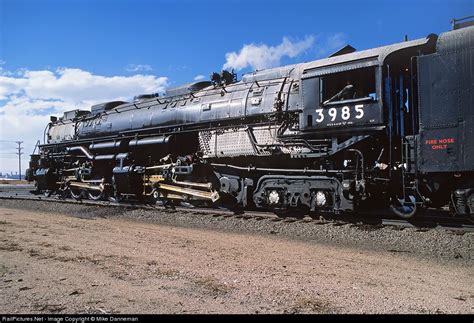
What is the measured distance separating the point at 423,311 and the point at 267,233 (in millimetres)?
5469

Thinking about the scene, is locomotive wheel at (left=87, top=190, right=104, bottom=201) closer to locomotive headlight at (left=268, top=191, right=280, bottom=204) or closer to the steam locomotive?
→ the steam locomotive

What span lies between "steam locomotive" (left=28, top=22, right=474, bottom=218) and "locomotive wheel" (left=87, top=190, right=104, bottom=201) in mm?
1432

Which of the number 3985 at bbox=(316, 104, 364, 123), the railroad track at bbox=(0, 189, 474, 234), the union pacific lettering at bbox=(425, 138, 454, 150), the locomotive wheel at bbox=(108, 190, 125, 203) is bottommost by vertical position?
the railroad track at bbox=(0, 189, 474, 234)

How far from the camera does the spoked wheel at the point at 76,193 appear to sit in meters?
18.0

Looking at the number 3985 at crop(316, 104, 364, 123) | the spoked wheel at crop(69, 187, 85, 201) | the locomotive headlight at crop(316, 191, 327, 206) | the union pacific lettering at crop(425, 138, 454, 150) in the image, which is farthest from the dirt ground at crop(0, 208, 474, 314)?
the spoked wheel at crop(69, 187, 85, 201)

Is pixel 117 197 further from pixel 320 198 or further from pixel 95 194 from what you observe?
pixel 320 198

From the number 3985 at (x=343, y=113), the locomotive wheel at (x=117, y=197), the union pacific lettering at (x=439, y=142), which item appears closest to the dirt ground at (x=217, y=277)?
the union pacific lettering at (x=439, y=142)

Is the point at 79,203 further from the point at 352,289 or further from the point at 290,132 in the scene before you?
the point at 352,289

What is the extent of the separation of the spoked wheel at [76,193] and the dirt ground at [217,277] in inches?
366

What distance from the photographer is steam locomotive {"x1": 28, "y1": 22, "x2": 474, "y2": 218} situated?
8.13 m

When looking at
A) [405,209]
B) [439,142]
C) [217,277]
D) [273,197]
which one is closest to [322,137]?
[273,197]

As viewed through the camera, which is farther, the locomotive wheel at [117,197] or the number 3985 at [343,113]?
the locomotive wheel at [117,197]

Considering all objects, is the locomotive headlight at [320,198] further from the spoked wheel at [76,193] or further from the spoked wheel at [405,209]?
the spoked wheel at [76,193]

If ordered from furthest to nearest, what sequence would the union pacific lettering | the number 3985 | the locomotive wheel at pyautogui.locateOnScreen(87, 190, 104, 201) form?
the locomotive wheel at pyautogui.locateOnScreen(87, 190, 104, 201) → the number 3985 → the union pacific lettering
